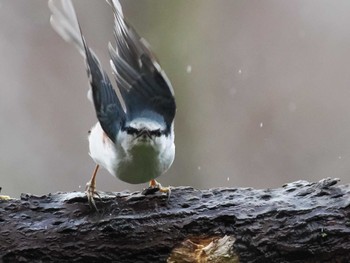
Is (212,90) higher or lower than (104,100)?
higher

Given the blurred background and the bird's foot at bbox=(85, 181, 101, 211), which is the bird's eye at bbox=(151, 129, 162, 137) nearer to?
the bird's foot at bbox=(85, 181, 101, 211)

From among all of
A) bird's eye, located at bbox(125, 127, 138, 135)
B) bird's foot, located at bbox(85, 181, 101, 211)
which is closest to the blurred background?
bird's foot, located at bbox(85, 181, 101, 211)

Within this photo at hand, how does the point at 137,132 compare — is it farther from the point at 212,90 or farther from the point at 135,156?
the point at 212,90

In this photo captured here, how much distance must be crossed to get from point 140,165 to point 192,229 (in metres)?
0.15

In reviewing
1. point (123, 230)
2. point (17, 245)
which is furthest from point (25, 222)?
point (123, 230)

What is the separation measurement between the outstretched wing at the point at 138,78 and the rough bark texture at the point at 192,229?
0.53 ft

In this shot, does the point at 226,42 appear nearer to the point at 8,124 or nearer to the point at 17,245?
the point at 8,124

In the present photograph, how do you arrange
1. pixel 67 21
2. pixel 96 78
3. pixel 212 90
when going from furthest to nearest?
pixel 212 90
pixel 67 21
pixel 96 78

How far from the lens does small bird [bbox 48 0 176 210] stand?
1.25 m

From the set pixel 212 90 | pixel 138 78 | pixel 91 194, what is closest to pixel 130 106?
pixel 138 78

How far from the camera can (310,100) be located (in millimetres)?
2158

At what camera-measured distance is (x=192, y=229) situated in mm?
1242

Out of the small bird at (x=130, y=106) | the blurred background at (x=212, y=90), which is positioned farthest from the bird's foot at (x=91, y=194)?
the blurred background at (x=212, y=90)

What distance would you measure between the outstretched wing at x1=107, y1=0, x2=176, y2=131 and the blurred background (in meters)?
0.81
